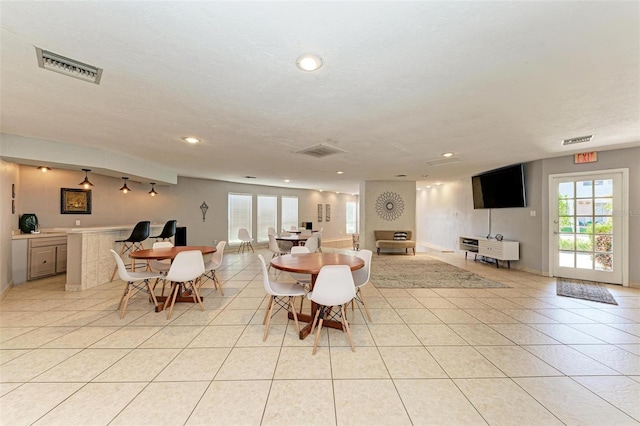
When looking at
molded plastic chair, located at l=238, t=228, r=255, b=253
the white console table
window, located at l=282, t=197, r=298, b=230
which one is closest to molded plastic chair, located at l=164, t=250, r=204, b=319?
molded plastic chair, located at l=238, t=228, r=255, b=253

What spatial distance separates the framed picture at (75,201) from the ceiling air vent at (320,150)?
523 cm

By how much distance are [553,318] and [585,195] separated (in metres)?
3.31

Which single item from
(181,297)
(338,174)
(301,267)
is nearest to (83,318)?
(181,297)

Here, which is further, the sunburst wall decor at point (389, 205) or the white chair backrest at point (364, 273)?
→ the sunburst wall decor at point (389, 205)

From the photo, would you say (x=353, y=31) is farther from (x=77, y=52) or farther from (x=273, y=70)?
(x=77, y=52)

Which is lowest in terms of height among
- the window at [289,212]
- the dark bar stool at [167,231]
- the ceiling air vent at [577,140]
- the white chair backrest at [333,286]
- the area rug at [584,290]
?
the area rug at [584,290]

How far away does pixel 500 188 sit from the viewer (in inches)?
250

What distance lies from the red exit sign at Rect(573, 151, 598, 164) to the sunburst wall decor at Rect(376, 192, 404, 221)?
4479 millimetres

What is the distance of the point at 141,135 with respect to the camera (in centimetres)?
376

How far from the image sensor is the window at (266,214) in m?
9.99

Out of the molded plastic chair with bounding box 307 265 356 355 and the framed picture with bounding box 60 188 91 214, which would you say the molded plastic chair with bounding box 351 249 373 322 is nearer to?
the molded plastic chair with bounding box 307 265 356 355

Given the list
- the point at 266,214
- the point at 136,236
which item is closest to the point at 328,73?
the point at 136,236

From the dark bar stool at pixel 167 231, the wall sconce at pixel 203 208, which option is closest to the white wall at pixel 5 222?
the dark bar stool at pixel 167 231

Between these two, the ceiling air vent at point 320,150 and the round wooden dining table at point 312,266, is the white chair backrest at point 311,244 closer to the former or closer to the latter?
the ceiling air vent at point 320,150
